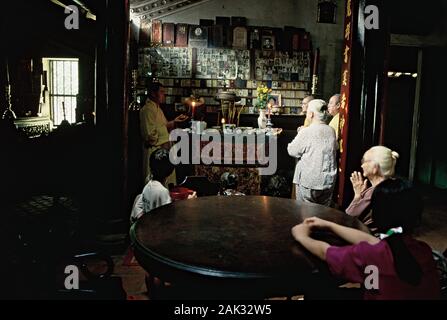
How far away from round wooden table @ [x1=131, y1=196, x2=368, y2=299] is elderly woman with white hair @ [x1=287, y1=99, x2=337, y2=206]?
1.43m

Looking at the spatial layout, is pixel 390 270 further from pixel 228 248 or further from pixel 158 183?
pixel 158 183

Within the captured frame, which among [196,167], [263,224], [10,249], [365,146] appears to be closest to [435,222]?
[365,146]

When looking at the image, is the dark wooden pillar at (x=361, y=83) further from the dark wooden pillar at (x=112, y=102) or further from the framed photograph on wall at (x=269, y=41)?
the framed photograph on wall at (x=269, y=41)

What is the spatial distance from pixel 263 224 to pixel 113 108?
9.16 feet

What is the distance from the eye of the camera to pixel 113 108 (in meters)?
4.61

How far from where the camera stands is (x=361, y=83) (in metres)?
4.70

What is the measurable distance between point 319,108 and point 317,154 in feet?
1.61

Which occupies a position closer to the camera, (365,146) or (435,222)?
(365,146)

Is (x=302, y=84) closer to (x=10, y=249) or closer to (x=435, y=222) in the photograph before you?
(x=435, y=222)

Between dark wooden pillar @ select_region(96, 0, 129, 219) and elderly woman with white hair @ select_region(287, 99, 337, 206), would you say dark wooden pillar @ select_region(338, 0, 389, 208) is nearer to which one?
elderly woman with white hair @ select_region(287, 99, 337, 206)

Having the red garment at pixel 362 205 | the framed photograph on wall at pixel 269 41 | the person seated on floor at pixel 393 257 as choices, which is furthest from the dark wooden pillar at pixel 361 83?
the framed photograph on wall at pixel 269 41

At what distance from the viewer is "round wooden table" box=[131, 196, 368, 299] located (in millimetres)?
1780

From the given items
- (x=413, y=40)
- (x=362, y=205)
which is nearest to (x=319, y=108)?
(x=362, y=205)

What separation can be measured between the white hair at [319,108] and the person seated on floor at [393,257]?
2.51 meters
